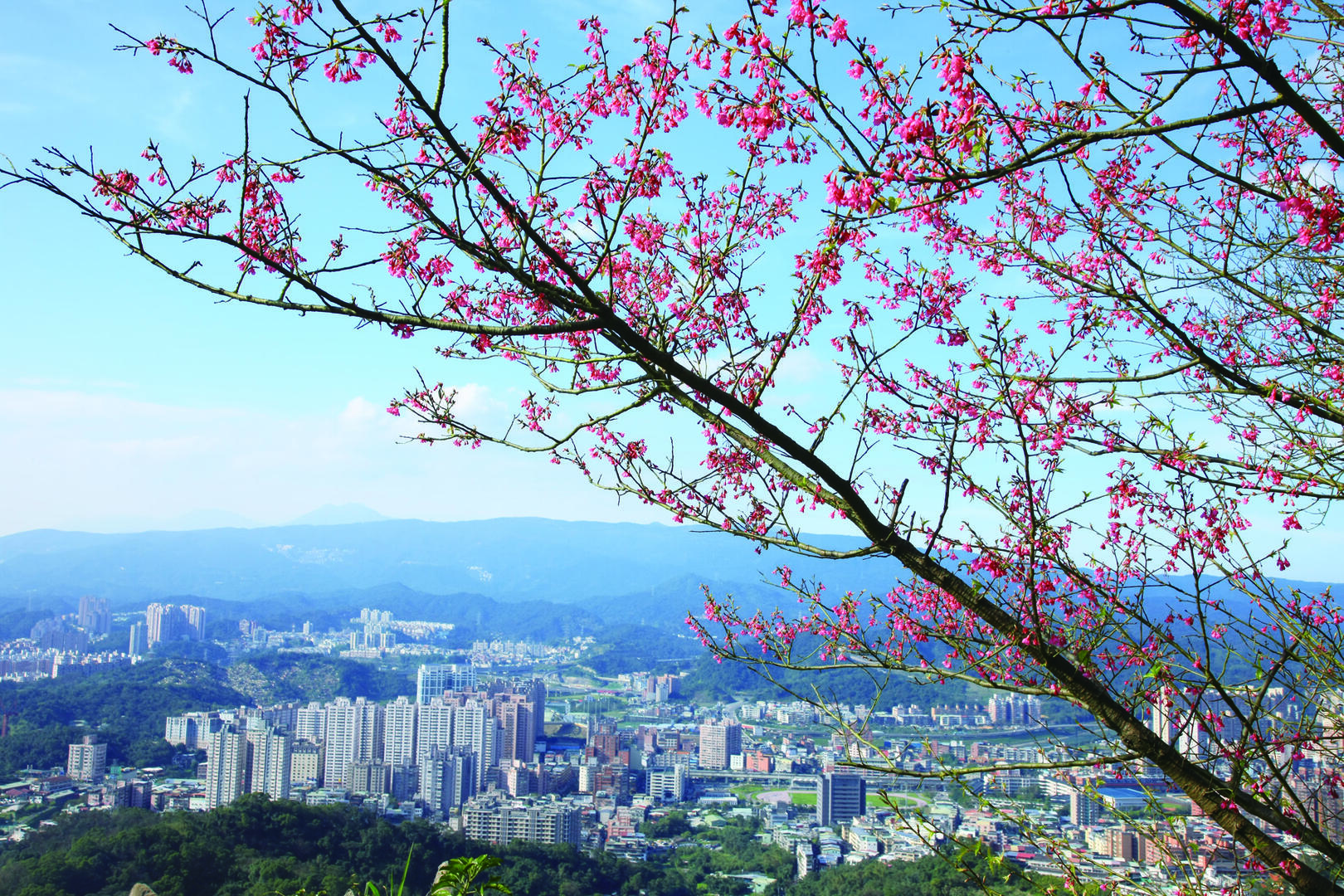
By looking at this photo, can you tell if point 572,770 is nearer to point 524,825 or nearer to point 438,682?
point 524,825

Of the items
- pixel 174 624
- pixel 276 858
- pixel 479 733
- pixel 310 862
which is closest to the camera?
pixel 276 858

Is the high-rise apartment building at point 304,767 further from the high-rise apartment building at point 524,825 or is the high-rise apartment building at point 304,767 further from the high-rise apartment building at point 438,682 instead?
the high-rise apartment building at point 438,682

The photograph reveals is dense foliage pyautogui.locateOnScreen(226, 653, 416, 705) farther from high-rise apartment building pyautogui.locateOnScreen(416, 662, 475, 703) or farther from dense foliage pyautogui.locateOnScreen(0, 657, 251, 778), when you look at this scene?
high-rise apartment building pyautogui.locateOnScreen(416, 662, 475, 703)

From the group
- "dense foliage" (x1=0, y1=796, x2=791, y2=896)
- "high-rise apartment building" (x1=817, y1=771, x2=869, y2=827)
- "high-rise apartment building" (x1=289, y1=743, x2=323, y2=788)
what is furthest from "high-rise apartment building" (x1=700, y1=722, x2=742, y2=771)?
"dense foliage" (x1=0, y1=796, x2=791, y2=896)

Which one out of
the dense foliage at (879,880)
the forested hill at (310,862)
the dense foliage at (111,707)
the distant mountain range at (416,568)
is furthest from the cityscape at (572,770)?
the distant mountain range at (416,568)

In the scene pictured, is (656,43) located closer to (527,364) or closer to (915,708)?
(527,364)

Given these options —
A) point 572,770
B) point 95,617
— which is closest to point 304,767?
point 572,770

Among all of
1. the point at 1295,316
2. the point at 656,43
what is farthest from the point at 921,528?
the point at 1295,316
